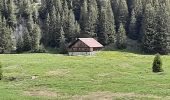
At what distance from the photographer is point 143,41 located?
130875 mm

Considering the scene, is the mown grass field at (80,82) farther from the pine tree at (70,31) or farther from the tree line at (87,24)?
the pine tree at (70,31)

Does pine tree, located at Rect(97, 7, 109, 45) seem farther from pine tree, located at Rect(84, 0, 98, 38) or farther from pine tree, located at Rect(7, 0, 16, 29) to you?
pine tree, located at Rect(7, 0, 16, 29)

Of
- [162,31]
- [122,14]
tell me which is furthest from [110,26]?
[162,31]

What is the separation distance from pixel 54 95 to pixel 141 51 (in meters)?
84.3

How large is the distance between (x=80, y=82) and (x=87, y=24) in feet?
296

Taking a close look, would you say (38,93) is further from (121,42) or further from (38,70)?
(121,42)

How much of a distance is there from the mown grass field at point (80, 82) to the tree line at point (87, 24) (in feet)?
158

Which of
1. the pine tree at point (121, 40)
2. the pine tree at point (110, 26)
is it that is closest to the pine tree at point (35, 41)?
the pine tree at point (110, 26)

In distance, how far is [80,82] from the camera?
5856 cm

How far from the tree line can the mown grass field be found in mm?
48114

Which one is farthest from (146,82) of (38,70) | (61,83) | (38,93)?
(38,70)

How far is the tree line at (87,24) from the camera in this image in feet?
433

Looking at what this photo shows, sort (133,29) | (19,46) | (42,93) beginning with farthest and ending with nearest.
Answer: (133,29) < (19,46) < (42,93)

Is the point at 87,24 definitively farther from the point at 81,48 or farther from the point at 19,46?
the point at 19,46
